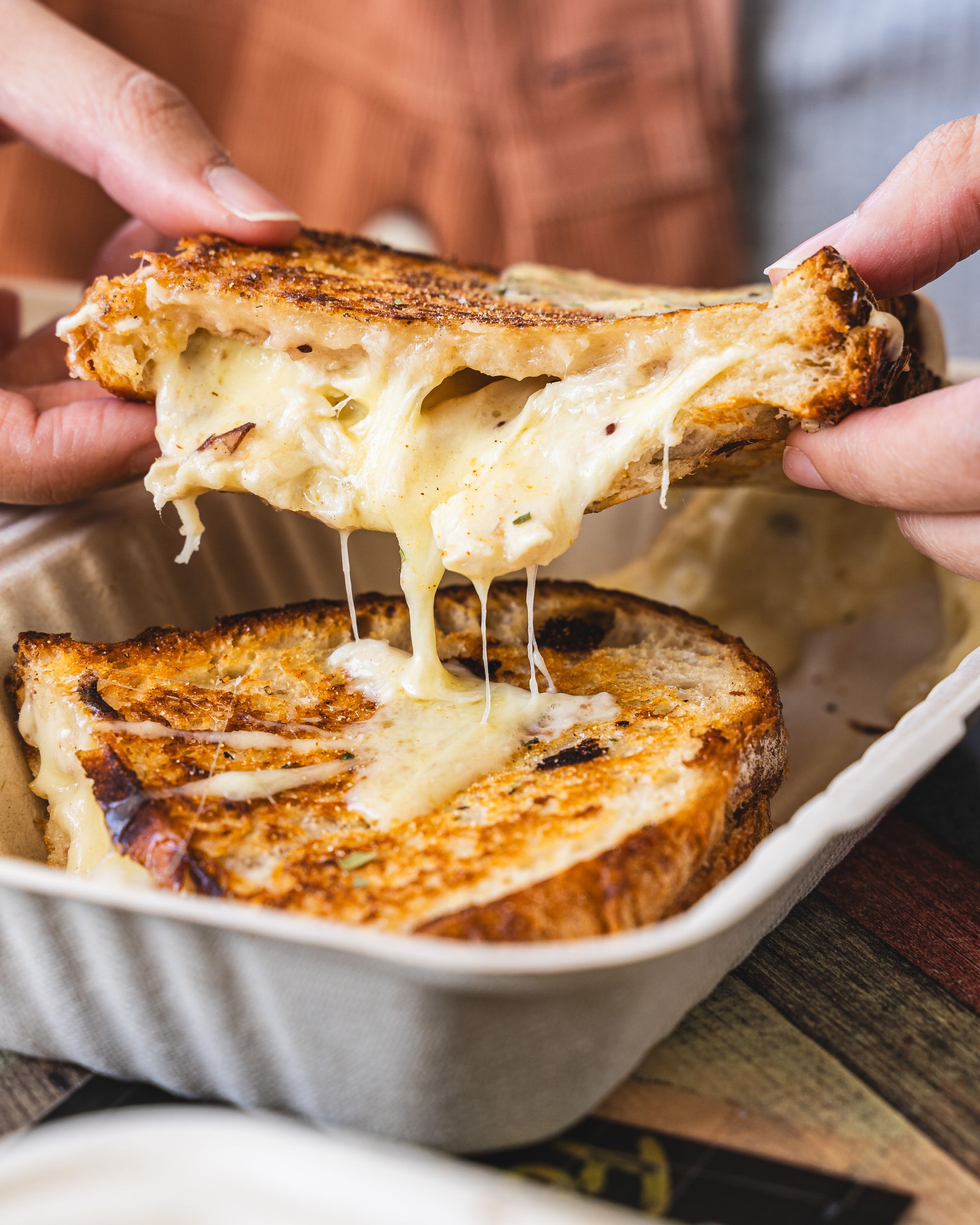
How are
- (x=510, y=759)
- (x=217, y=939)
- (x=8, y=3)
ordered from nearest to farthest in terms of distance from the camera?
(x=217, y=939), (x=510, y=759), (x=8, y=3)

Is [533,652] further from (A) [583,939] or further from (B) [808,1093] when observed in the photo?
(B) [808,1093]

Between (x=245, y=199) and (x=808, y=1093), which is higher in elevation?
(x=245, y=199)

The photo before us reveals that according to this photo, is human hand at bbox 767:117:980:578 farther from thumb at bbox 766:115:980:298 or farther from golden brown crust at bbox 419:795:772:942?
golden brown crust at bbox 419:795:772:942

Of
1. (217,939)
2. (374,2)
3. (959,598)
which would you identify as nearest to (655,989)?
(217,939)

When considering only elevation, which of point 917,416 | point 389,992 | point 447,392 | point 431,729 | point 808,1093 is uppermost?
point 447,392

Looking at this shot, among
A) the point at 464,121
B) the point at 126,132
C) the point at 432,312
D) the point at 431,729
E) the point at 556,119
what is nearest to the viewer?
the point at 431,729

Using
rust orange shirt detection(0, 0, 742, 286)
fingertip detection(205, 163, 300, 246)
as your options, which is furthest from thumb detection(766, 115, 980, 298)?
rust orange shirt detection(0, 0, 742, 286)

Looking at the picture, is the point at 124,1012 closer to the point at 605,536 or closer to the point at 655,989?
the point at 655,989

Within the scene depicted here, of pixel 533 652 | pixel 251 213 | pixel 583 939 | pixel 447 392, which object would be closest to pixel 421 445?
pixel 447 392
